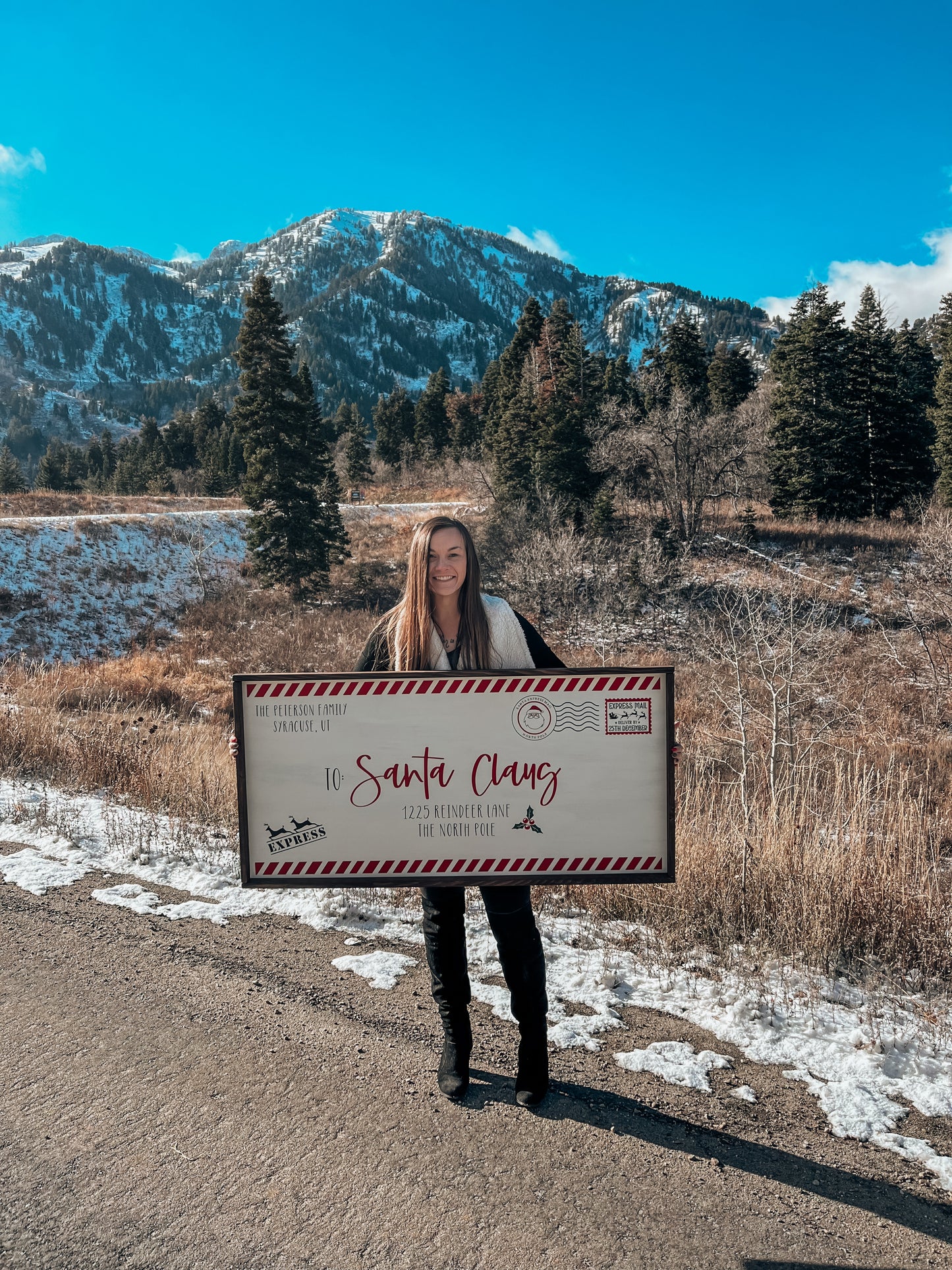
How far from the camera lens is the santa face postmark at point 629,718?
2713 millimetres

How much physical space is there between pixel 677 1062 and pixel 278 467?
27146mm

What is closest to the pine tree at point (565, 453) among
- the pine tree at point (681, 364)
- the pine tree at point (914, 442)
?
the pine tree at point (681, 364)

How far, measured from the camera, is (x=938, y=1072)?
278cm

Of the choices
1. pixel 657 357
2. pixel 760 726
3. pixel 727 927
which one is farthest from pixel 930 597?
pixel 657 357

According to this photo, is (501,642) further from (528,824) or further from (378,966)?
(378,966)

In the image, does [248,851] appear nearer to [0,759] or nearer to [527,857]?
[527,857]

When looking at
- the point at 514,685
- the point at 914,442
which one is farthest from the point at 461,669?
the point at 914,442

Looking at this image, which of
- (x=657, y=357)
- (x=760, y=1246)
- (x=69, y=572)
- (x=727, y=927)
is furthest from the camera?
(x=657, y=357)

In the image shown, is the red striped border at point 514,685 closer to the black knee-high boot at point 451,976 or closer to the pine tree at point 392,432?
the black knee-high boot at point 451,976

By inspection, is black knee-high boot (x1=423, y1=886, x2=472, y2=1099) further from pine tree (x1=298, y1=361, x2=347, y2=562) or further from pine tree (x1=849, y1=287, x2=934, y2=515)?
pine tree (x1=849, y1=287, x2=934, y2=515)

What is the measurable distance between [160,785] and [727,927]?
5.00 metres

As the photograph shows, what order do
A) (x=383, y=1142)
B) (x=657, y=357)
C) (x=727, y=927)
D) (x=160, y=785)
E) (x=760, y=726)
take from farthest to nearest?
(x=657, y=357) < (x=760, y=726) < (x=160, y=785) < (x=727, y=927) < (x=383, y=1142)

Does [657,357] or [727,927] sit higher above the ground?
[657,357]

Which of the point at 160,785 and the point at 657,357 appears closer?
the point at 160,785
